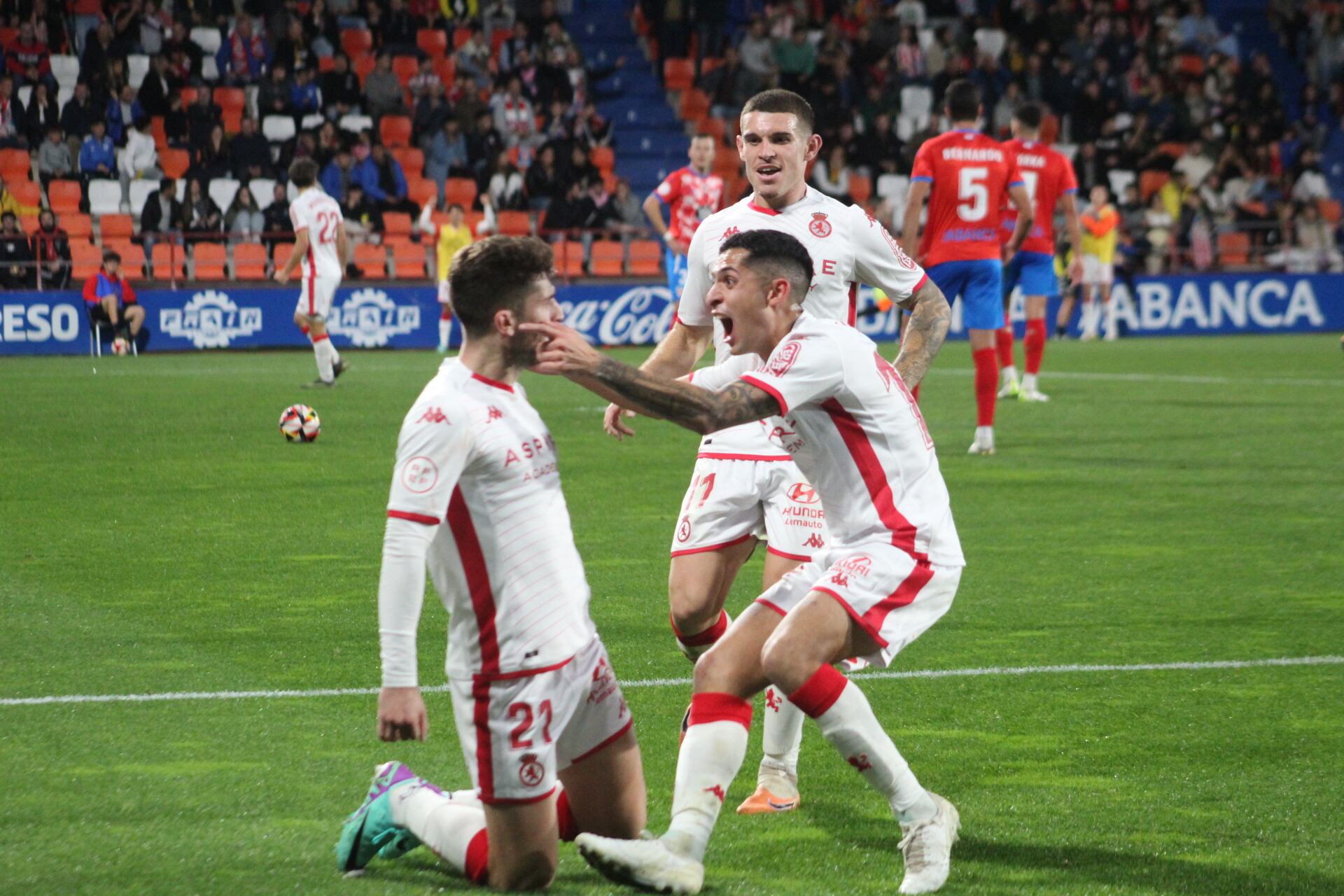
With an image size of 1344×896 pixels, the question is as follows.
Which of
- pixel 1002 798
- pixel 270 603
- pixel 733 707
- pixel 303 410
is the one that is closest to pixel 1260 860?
pixel 1002 798

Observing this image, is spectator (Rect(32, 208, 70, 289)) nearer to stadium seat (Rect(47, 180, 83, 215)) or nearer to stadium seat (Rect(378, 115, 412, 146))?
stadium seat (Rect(47, 180, 83, 215))

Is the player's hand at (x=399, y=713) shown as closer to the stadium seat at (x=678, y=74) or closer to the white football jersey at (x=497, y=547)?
the white football jersey at (x=497, y=547)

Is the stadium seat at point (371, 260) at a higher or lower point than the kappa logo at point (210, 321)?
higher

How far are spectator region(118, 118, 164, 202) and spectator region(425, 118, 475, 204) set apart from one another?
4.00 meters

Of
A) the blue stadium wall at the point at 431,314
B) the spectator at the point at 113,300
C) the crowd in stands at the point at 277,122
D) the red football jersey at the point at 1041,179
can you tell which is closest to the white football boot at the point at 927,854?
the red football jersey at the point at 1041,179

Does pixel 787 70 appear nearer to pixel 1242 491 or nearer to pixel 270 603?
pixel 1242 491

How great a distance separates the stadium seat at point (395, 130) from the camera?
82.2 feet

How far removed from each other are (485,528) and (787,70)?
2517 centimetres

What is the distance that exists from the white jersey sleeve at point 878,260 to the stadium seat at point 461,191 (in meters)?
19.9

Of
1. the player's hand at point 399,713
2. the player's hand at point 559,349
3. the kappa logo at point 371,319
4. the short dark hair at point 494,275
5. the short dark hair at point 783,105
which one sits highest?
the short dark hair at point 783,105

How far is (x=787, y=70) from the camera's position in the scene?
2784 cm

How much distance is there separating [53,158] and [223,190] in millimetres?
2183

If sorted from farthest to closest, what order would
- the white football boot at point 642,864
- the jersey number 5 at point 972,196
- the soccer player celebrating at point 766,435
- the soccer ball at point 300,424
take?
the soccer ball at point 300,424 < the jersey number 5 at point 972,196 < the soccer player celebrating at point 766,435 < the white football boot at point 642,864

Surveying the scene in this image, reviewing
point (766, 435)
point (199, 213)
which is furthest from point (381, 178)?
point (766, 435)
